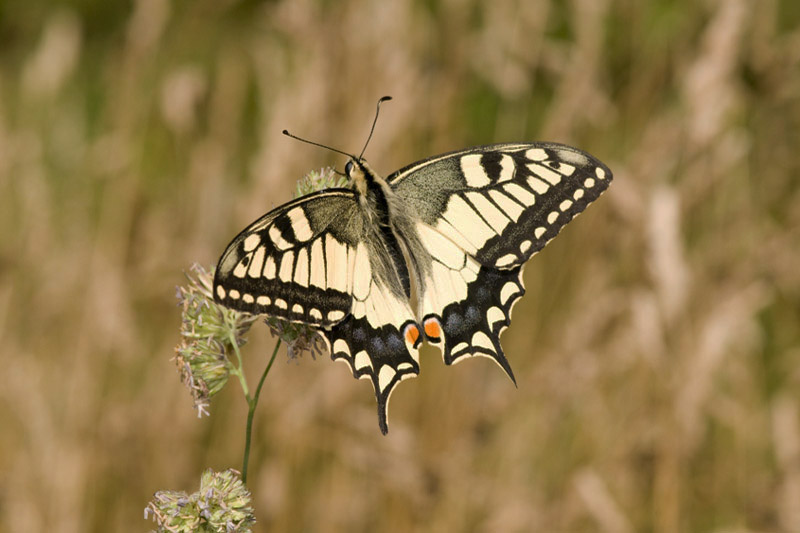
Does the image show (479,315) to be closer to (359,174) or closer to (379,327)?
(379,327)

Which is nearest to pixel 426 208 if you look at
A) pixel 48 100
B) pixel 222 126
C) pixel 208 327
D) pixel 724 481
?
pixel 208 327

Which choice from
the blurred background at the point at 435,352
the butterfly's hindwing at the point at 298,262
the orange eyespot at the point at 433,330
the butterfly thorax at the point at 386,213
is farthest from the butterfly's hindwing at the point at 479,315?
the blurred background at the point at 435,352

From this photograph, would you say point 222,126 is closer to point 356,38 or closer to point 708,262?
point 356,38

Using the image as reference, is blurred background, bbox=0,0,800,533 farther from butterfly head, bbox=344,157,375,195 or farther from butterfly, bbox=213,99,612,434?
butterfly head, bbox=344,157,375,195

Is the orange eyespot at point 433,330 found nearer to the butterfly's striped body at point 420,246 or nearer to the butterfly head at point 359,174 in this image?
the butterfly's striped body at point 420,246

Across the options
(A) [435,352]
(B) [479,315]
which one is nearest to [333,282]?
(B) [479,315]

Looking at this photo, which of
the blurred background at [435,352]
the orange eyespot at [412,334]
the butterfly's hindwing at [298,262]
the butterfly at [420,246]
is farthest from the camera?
the blurred background at [435,352]
